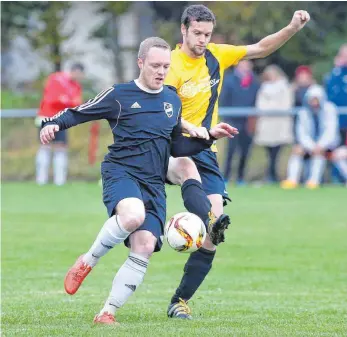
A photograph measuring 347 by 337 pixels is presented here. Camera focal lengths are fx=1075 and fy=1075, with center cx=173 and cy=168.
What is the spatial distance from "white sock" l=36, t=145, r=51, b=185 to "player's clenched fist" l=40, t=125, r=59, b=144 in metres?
13.4

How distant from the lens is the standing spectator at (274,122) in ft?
→ 69.6

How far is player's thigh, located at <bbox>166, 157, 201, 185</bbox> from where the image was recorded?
8227 mm

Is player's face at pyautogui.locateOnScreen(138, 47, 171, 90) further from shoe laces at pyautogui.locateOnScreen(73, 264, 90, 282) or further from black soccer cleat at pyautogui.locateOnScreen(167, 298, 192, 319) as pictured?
black soccer cleat at pyautogui.locateOnScreen(167, 298, 192, 319)

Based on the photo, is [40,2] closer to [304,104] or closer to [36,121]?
[36,121]

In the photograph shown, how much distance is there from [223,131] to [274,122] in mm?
13618

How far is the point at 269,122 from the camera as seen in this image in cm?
2133

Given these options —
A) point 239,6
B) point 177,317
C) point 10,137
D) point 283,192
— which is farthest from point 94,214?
point 239,6

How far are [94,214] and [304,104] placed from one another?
241 inches

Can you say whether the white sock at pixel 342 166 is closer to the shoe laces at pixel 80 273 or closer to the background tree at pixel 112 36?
the background tree at pixel 112 36

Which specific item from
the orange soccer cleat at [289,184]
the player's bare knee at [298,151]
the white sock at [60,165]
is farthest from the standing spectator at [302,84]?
the white sock at [60,165]

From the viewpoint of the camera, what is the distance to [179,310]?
27.0ft

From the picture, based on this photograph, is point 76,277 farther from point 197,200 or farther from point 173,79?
point 173,79

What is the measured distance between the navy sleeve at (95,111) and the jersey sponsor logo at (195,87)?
2.67 ft

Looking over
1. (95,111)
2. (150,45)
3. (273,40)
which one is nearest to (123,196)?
(95,111)
